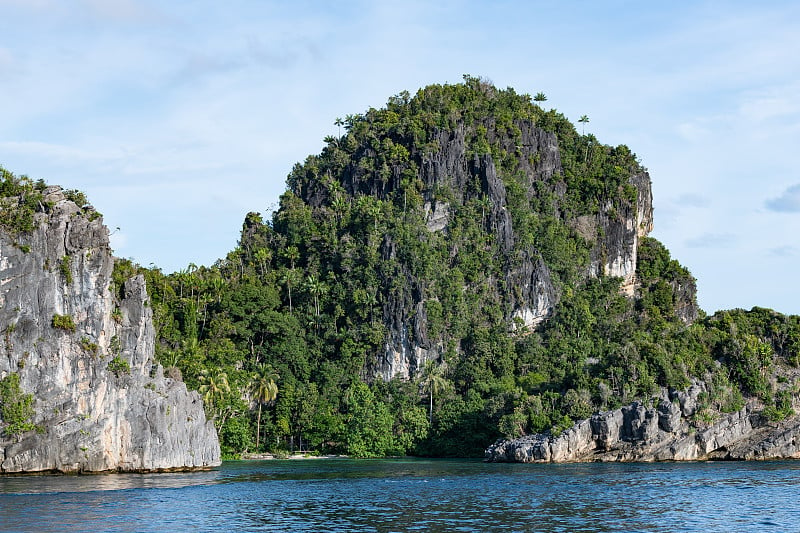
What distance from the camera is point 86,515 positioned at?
52.7 metres

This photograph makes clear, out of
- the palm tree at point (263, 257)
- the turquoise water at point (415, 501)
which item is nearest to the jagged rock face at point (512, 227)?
the palm tree at point (263, 257)

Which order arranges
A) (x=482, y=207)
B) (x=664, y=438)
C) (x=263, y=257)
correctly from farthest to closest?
(x=482, y=207)
(x=263, y=257)
(x=664, y=438)

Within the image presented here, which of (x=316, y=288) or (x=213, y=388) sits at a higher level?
(x=316, y=288)

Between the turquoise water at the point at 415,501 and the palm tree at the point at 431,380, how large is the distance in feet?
163

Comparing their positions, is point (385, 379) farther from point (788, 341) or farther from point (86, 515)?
point (86, 515)

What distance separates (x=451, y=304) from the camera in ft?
504

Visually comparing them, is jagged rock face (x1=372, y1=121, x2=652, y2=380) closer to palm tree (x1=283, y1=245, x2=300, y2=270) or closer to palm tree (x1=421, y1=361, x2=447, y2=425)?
palm tree (x1=421, y1=361, x2=447, y2=425)

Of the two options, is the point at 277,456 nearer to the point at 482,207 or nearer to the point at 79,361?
the point at 79,361

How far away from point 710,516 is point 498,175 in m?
123

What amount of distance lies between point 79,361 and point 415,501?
115 ft

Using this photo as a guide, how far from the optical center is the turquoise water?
2014 inches

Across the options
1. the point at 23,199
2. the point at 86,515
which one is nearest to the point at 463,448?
the point at 23,199

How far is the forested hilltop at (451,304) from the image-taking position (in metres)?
120

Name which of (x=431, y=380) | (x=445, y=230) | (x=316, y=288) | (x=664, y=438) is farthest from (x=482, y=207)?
(x=664, y=438)
